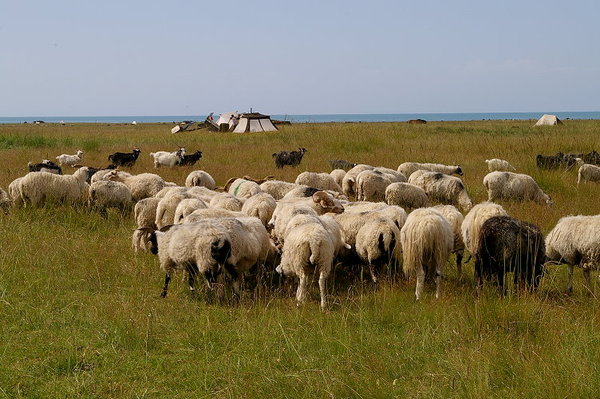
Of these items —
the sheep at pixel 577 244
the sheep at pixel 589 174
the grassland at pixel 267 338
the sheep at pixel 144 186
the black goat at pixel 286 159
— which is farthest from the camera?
the black goat at pixel 286 159

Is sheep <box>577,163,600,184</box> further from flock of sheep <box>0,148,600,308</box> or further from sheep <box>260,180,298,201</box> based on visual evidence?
flock of sheep <box>0,148,600,308</box>

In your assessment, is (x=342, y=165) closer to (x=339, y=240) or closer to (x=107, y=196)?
(x=107, y=196)

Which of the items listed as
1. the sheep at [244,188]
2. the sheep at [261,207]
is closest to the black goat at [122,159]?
the sheep at [244,188]

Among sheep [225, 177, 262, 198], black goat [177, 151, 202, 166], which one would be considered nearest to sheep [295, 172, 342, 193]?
sheep [225, 177, 262, 198]

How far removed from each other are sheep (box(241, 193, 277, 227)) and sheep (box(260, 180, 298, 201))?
2.15m

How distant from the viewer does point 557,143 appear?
64.8 feet

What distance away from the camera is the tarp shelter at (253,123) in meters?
37.8

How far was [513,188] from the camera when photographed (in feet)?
43.0

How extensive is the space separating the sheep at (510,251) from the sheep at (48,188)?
839 cm

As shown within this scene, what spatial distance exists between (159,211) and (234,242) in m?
3.39

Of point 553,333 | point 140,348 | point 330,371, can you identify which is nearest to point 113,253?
point 140,348

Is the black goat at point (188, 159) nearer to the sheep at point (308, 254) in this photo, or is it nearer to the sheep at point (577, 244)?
the sheep at point (308, 254)

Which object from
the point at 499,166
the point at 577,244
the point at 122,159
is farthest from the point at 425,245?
the point at 122,159

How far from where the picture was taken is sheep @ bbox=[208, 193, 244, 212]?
9.89 m
